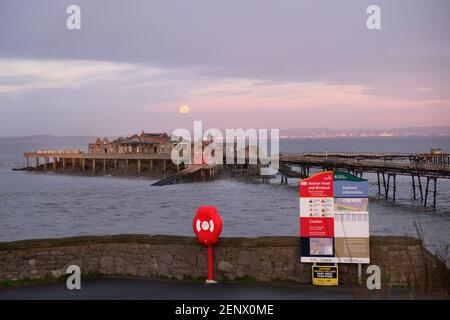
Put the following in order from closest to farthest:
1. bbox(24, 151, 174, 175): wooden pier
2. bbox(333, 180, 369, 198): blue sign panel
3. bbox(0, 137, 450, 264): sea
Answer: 1. bbox(333, 180, 369, 198): blue sign panel
2. bbox(0, 137, 450, 264): sea
3. bbox(24, 151, 174, 175): wooden pier

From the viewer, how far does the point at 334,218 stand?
11562 mm

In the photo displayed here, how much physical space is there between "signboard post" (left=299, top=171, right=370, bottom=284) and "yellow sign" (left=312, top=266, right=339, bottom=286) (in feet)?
0.45

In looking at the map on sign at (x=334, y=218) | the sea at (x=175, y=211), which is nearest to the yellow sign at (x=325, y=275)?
the map on sign at (x=334, y=218)

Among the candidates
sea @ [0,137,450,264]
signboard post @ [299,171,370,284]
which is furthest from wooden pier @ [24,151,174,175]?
signboard post @ [299,171,370,284]

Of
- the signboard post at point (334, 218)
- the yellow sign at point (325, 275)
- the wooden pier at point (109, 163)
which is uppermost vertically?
the signboard post at point (334, 218)

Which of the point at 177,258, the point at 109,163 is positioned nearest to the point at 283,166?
the point at 109,163

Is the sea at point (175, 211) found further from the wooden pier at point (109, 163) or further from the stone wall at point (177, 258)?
the wooden pier at point (109, 163)

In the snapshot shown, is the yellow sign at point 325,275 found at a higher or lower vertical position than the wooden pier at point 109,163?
higher

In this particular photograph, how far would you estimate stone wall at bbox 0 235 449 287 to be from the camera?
457 inches

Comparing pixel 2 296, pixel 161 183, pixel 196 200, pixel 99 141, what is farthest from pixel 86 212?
pixel 99 141

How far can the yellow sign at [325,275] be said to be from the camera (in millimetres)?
11531

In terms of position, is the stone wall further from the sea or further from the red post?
the sea
